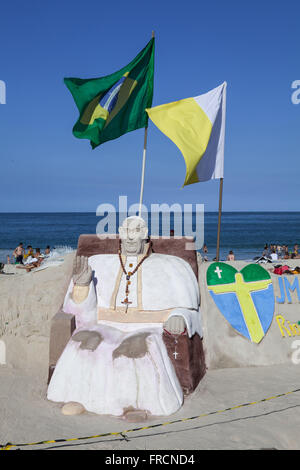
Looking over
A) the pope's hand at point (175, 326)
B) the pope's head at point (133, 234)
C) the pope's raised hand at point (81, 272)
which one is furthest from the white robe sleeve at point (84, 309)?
the pope's hand at point (175, 326)

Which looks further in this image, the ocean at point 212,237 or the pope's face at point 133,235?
the ocean at point 212,237

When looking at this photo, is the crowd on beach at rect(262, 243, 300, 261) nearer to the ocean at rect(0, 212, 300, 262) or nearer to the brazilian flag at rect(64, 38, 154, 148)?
the ocean at rect(0, 212, 300, 262)

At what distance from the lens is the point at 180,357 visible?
16.4ft

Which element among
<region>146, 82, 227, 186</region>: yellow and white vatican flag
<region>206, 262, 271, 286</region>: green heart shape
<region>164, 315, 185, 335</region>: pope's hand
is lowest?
<region>164, 315, 185, 335</region>: pope's hand

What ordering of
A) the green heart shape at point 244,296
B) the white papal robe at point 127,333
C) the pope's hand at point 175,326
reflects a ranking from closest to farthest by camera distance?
the white papal robe at point 127,333 → the pope's hand at point 175,326 → the green heart shape at point 244,296

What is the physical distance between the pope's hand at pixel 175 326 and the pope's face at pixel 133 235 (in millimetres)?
1167

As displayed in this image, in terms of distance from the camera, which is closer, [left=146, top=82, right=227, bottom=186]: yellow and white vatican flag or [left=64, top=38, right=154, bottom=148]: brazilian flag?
[left=146, top=82, right=227, bottom=186]: yellow and white vatican flag

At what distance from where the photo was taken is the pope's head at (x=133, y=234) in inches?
220

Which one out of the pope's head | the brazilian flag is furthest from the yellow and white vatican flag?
the pope's head

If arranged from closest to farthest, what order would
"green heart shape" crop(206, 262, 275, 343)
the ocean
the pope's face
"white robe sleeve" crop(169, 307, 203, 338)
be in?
"white robe sleeve" crop(169, 307, 203, 338) → the pope's face → "green heart shape" crop(206, 262, 275, 343) → the ocean

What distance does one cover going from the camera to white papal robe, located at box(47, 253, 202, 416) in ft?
14.9

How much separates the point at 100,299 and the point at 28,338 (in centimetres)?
185

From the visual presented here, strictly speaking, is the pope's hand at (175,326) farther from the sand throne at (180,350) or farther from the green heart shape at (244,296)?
the green heart shape at (244,296)
